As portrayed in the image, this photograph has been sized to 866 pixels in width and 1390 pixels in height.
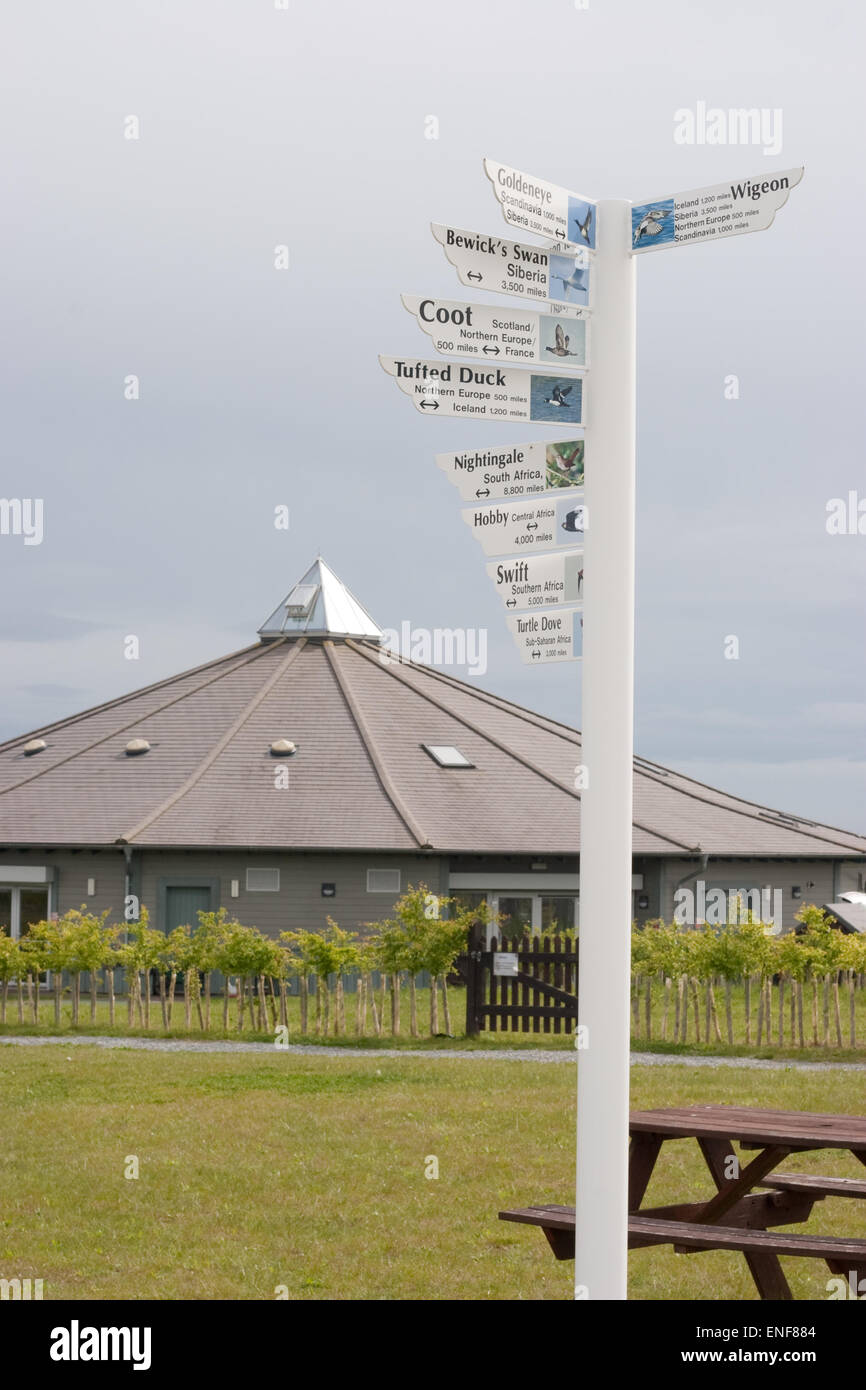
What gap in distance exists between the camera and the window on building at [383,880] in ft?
94.4

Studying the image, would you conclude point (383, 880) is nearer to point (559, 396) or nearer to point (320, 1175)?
point (320, 1175)

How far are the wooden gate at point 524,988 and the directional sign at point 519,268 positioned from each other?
1628 cm

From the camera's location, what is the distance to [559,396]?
4.98 m

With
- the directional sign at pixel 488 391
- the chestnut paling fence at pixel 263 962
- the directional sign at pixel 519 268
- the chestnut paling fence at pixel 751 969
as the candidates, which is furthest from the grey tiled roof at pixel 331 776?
the directional sign at pixel 519 268

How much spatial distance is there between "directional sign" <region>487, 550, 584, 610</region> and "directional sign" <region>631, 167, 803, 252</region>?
1.13 metres

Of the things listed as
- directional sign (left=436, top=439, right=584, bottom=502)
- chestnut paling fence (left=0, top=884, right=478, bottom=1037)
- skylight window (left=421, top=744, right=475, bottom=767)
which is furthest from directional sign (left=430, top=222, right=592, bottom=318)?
skylight window (left=421, top=744, right=475, bottom=767)

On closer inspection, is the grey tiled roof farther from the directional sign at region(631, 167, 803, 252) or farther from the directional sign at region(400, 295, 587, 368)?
Result: the directional sign at region(631, 167, 803, 252)

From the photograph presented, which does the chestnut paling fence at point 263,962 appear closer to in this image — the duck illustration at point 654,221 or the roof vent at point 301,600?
the duck illustration at point 654,221

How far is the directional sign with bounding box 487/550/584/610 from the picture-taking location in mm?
5035

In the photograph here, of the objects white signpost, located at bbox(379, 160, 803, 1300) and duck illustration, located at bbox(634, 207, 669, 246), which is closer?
white signpost, located at bbox(379, 160, 803, 1300)

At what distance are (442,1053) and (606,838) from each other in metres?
14.3

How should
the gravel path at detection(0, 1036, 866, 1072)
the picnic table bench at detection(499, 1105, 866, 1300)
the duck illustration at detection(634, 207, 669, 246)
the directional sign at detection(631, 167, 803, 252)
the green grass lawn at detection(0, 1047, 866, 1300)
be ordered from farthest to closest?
1. the gravel path at detection(0, 1036, 866, 1072)
2. the green grass lawn at detection(0, 1047, 866, 1300)
3. the picnic table bench at detection(499, 1105, 866, 1300)
4. the duck illustration at detection(634, 207, 669, 246)
5. the directional sign at detection(631, 167, 803, 252)
